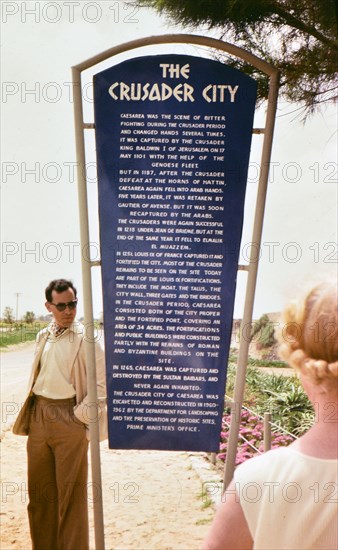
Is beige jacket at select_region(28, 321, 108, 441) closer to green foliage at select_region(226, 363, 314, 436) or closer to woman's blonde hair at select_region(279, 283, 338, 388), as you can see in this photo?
woman's blonde hair at select_region(279, 283, 338, 388)

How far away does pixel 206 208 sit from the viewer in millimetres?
3209

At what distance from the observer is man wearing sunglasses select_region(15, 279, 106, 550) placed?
3805 millimetres

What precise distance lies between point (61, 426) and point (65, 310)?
717 mm

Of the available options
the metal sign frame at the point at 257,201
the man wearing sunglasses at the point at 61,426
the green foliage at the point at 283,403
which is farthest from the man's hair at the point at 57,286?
the green foliage at the point at 283,403

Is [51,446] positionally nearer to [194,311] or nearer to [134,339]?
[134,339]

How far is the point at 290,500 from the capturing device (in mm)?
1198

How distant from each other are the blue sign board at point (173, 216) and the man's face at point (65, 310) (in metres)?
0.69

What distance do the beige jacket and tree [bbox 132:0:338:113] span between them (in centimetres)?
204

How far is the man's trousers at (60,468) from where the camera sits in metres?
3.80

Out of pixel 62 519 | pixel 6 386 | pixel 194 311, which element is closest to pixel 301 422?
pixel 62 519

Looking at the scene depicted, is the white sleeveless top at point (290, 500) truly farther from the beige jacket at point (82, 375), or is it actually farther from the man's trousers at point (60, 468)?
the man's trousers at point (60, 468)

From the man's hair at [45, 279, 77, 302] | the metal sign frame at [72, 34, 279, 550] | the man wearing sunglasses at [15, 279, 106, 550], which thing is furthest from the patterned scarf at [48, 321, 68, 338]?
the metal sign frame at [72, 34, 279, 550]

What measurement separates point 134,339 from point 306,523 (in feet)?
7.00

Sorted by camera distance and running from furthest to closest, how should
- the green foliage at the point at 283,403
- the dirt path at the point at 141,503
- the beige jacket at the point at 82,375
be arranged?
1. the green foliage at the point at 283,403
2. the dirt path at the point at 141,503
3. the beige jacket at the point at 82,375
